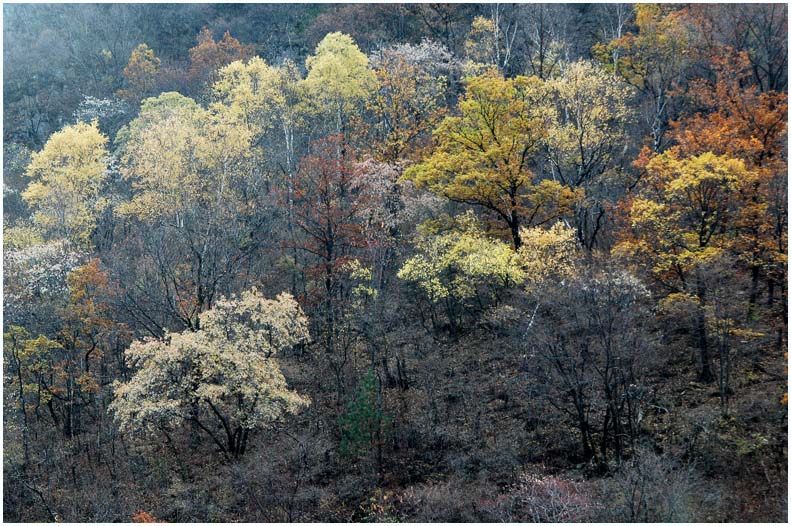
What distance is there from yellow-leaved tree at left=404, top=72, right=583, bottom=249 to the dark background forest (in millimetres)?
150

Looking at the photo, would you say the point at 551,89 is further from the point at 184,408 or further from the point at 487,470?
the point at 184,408

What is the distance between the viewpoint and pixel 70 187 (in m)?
41.7

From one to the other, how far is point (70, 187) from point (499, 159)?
85.3ft

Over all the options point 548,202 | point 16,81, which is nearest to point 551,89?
point 548,202

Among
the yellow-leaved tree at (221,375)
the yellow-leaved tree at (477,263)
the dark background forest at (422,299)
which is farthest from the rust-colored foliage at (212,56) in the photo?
the yellow-leaved tree at (221,375)

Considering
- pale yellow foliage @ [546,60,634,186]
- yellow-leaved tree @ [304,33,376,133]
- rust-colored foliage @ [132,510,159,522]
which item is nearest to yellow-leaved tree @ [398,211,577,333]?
pale yellow foliage @ [546,60,634,186]

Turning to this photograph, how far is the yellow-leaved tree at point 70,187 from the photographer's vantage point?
39.4 m

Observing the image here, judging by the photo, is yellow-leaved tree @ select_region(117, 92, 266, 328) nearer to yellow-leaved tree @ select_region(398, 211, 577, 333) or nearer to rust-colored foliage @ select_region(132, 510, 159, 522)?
rust-colored foliage @ select_region(132, 510, 159, 522)

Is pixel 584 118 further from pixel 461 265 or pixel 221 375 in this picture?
pixel 221 375

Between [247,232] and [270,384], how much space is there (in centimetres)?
1332

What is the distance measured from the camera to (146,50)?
62594 millimetres

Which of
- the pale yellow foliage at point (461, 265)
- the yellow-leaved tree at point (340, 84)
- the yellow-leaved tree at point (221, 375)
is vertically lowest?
the yellow-leaved tree at point (221, 375)

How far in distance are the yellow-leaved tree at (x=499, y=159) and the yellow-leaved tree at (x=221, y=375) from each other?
37.4ft

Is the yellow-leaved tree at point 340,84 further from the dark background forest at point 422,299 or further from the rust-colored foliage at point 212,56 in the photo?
the rust-colored foliage at point 212,56
